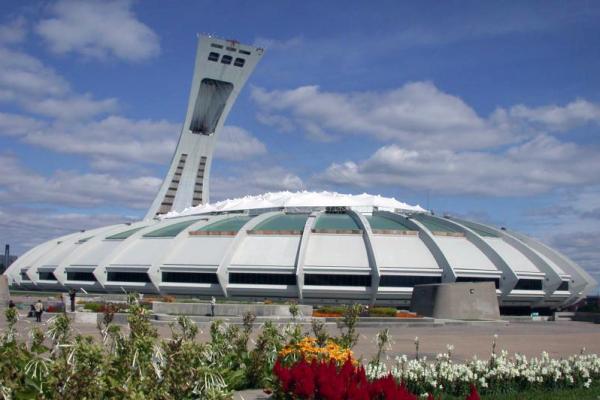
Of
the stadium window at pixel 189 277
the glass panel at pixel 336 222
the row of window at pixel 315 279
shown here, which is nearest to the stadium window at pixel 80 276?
the row of window at pixel 315 279

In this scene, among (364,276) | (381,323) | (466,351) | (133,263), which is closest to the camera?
(466,351)

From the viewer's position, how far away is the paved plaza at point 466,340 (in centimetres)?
1759

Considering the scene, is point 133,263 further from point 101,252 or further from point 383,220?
point 383,220

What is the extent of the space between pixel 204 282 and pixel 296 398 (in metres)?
34.8

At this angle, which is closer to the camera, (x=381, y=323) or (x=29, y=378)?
(x=29, y=378)

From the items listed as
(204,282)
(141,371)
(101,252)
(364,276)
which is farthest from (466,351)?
(101,252)

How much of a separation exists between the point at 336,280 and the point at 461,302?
36.4 ft

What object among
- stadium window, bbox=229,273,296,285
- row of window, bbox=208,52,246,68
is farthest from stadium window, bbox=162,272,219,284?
row of window, bbox=208,52,246,68

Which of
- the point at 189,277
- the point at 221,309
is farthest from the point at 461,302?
the point at 189,277

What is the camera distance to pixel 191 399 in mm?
7773

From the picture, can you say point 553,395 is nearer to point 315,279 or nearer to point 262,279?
point 315,279

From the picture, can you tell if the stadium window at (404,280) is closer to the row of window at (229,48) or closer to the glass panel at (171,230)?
the glass panel at (171,230)

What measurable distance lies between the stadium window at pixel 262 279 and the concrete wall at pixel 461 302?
10.9 meters

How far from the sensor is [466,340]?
2114 centimetres
